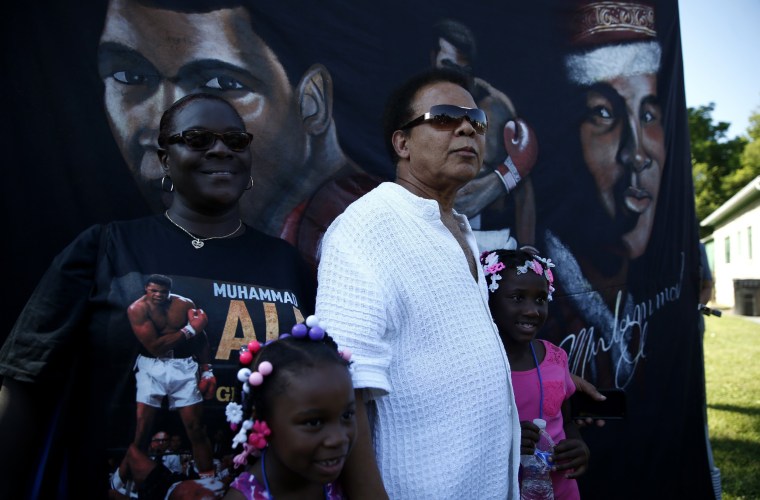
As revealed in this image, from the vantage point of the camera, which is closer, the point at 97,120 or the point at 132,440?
the point at 132,440

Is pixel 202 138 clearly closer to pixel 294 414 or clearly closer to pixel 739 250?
pixel 294 414

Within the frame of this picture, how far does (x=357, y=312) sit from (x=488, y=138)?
197 cm

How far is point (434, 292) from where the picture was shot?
1756 millimetres

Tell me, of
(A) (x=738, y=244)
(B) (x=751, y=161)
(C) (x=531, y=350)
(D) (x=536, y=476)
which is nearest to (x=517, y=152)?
(C) (x=531, y=350)

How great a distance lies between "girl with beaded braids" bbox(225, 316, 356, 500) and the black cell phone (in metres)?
1.40

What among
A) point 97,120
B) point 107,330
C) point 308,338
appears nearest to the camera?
point 308,338

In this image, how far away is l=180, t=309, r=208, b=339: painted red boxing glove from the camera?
1746 millimetres

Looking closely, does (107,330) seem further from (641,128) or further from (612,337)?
(641,128)

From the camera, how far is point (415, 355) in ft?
5.61

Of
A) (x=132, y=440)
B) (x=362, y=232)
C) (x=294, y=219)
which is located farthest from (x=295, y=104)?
(x=132, y=440)

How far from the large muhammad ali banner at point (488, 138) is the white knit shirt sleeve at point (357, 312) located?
0.28m

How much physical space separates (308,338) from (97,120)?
1.39 metres

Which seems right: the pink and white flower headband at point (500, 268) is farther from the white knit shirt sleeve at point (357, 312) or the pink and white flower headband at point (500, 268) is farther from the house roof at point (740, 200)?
the house roof at point (740, 200)
